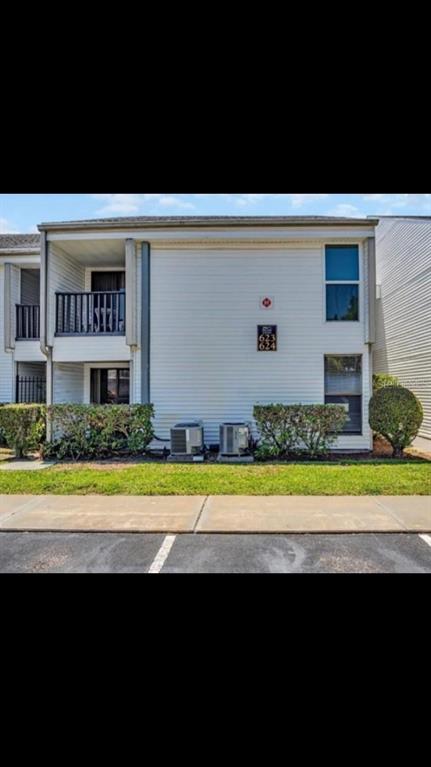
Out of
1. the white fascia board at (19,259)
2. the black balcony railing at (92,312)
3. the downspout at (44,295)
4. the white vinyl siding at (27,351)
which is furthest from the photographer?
the white fascia board at (19,259)

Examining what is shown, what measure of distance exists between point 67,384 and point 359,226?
7674 mm

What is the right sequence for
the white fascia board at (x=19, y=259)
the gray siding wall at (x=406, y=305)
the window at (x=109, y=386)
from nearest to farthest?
the window at (x=109, y=386), the white fascia board at (x=19, y=259), the gray siding wall at (x=406, y=305)

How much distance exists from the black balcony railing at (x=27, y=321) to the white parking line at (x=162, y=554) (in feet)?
30.4

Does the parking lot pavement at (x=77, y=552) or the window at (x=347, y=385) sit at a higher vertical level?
the window at (x=347, y=385)

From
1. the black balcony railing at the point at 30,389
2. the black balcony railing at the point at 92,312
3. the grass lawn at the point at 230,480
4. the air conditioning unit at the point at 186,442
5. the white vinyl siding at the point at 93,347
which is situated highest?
the black balcony railing at the point at 92,312

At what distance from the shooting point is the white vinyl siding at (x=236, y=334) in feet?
32.1

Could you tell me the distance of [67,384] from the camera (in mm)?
10625

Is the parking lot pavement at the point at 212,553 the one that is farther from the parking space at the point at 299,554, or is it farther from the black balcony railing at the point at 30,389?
the black balcony railing at the point at 30,389

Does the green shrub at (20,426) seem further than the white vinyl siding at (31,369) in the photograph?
No

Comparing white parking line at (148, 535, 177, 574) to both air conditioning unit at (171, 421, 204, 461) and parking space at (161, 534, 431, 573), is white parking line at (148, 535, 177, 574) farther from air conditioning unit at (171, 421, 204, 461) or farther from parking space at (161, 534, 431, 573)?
air conditioning unit at (171, 421, 204, 461)

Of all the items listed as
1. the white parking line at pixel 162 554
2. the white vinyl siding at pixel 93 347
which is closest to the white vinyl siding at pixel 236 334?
the white vinyl siding at pixel 93 347

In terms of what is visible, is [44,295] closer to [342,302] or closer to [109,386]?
[109,386]

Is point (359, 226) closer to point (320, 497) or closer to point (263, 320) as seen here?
point (263, 320)
